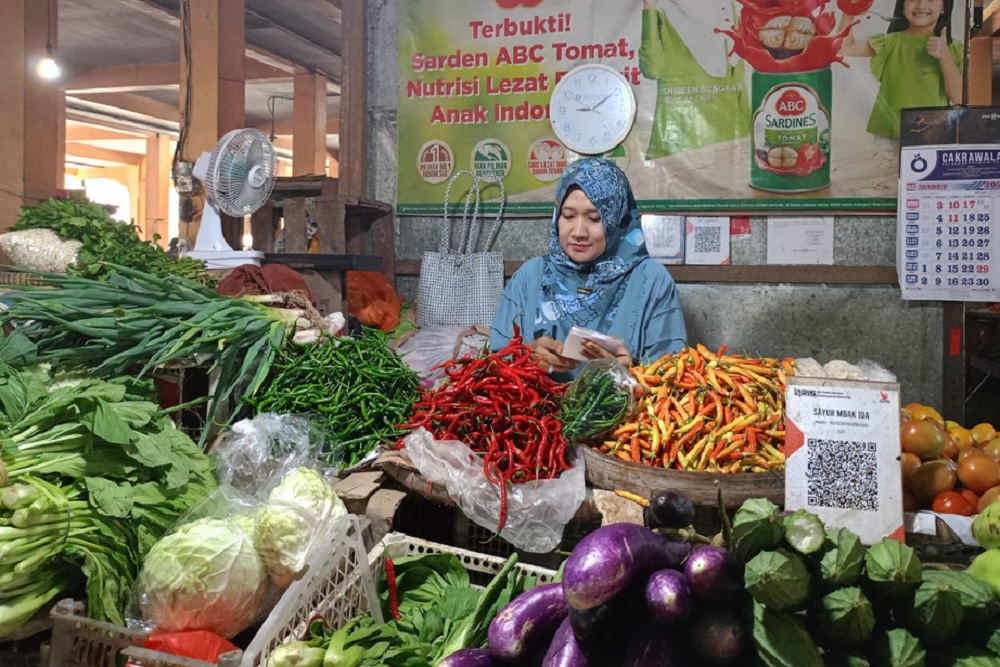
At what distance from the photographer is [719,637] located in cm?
117

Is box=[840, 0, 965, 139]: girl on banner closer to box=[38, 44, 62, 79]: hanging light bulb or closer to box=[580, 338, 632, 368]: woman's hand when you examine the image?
box=[580, 338, 632, 368]: woman's hand

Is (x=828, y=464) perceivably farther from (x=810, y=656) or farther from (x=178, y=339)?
(x=178, y=339)

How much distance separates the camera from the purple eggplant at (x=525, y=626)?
1359 millimetres

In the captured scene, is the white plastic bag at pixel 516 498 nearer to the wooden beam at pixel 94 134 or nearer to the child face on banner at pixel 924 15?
the child face on banner at pixel 924 15

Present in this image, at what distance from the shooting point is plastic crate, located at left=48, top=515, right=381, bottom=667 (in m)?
1.65

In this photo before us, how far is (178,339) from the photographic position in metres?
2.78

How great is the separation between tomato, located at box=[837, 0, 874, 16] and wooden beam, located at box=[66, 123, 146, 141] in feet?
52.5

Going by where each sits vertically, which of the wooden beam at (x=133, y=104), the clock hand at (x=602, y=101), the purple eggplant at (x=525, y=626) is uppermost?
the wooden beam at (x=133, y=104)

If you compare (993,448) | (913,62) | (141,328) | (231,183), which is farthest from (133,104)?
(993,448)

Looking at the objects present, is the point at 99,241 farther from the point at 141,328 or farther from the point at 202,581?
the point at 202,581

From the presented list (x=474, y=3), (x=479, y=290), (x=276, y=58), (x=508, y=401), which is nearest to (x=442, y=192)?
(x=479, y=290)

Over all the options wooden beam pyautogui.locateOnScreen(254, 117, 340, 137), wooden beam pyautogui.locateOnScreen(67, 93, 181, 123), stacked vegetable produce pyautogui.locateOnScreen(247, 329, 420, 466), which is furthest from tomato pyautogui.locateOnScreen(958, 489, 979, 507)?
wooden beam pyautogui.locateOnScreen(254, 117, 340, 137)

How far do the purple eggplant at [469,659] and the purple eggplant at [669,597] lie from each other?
0.38 meters

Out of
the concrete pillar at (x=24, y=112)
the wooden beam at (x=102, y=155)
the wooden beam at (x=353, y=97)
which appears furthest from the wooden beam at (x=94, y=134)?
the wooden beam at (x=353, y=97)
